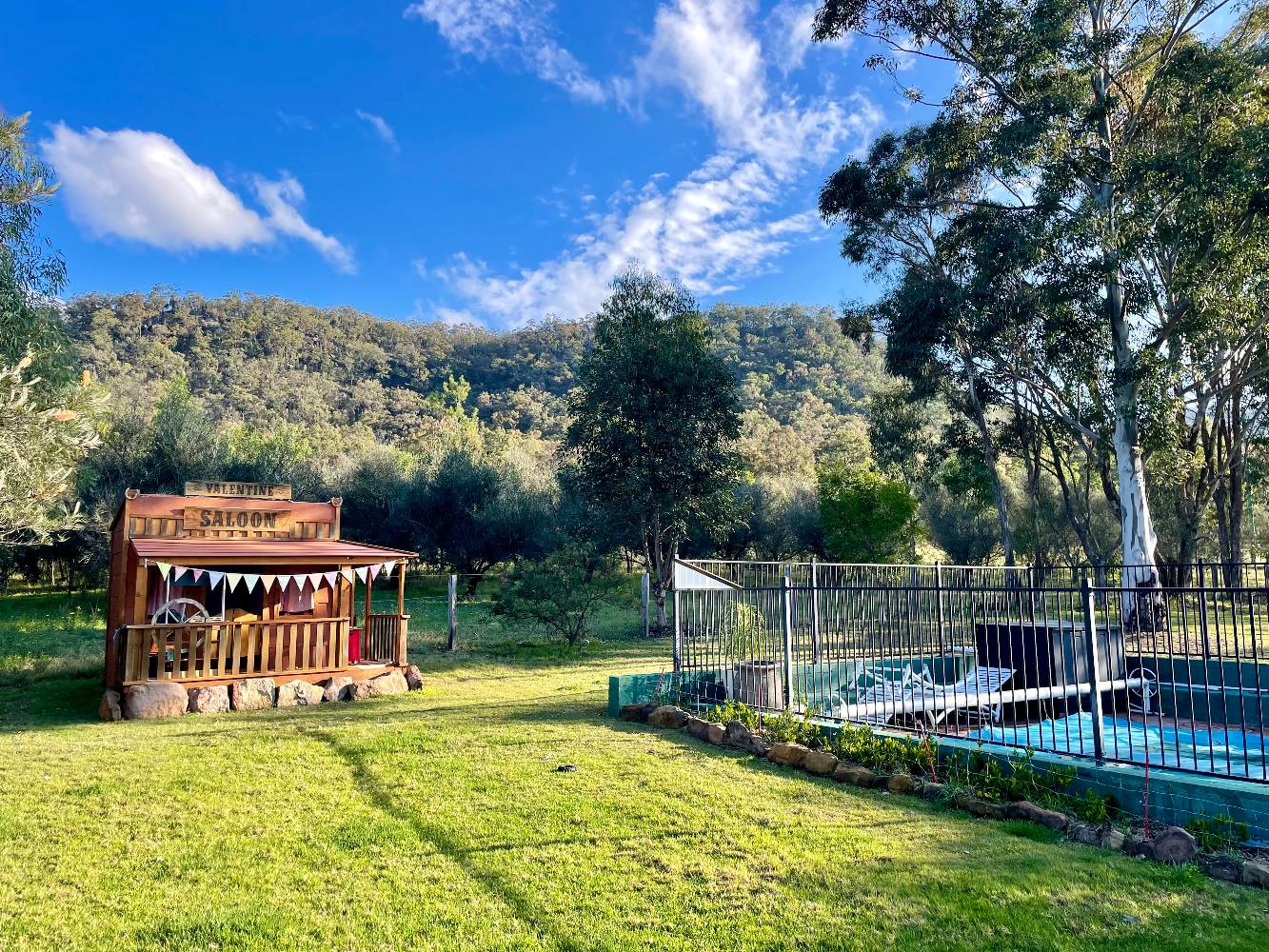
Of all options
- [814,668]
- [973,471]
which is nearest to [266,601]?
[814,668]

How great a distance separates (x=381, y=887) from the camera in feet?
14.2

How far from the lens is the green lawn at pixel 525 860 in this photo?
150 inches

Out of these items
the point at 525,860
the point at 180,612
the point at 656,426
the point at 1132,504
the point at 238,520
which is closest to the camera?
the point at 525,860

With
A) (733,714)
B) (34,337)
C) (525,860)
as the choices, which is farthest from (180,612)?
(525,860)

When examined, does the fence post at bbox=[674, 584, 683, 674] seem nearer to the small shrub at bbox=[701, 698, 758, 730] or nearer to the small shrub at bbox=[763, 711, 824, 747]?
the small shrub at bbox=[701, 698, 758, 730]

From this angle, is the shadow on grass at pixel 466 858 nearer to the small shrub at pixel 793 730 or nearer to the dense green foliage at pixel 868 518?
the small shrub at pixel 793 730

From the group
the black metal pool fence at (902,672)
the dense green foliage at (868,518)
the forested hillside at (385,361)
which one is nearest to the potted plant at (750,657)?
the black metal pool fence at (902,672)

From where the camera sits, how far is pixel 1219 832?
4957 millimetres

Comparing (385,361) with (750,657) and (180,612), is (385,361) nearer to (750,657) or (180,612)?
(180,612)

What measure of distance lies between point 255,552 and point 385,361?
77.0m

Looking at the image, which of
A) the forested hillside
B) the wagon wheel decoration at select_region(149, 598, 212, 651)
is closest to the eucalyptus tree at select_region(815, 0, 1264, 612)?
the wagon wheel decoration at select_region(149, 598, 212, 651)

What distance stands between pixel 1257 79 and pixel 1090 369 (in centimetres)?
697

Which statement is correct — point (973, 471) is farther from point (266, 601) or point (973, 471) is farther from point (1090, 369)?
point (266, 601)

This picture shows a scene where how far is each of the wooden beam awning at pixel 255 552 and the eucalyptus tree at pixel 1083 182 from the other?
15612 mm
